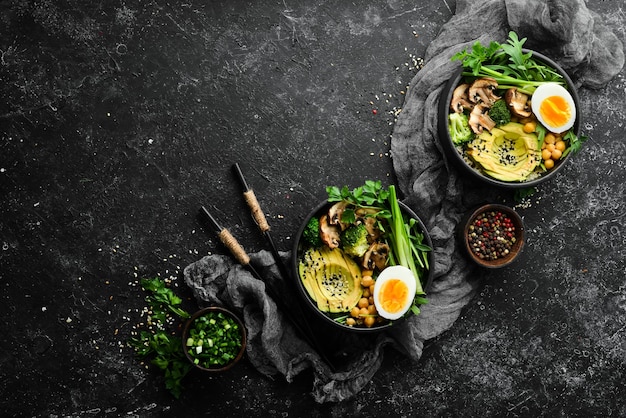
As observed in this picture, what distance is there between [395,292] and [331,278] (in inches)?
13.3

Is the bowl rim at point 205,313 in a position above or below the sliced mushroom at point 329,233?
below

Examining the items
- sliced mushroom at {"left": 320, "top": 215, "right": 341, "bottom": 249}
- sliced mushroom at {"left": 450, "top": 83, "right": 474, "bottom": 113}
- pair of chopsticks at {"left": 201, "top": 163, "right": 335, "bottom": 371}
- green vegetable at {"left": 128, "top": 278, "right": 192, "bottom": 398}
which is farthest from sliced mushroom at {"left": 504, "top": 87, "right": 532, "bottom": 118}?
green vegetable at {"left": 128, "top": 278, "right": 192, "bottom": 398}

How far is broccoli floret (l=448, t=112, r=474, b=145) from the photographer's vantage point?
3.86m

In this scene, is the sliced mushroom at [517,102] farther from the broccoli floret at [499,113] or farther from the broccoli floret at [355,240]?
the broccoli floret at [355,240]

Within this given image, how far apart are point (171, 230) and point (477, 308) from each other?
169 centimetres

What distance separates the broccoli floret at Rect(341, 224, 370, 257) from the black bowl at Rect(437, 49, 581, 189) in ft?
1.95

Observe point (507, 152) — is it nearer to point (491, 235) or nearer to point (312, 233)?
point (491, 235)

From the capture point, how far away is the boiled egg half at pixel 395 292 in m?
3.74

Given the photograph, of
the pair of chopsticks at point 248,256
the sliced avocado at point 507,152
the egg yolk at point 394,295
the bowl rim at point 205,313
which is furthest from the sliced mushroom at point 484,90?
the bowl rim at point 205,313

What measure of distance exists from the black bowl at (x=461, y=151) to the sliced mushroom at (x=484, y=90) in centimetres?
9

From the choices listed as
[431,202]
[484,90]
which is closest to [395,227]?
[431,202]

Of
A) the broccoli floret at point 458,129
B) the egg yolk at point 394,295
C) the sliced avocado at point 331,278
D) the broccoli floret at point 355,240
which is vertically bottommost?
the egg yolk at point 394,295

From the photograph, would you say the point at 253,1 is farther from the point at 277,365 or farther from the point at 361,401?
the point at 361,401

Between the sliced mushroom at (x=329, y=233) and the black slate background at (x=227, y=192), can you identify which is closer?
the sliced mushroom at (x=329, y=233)
